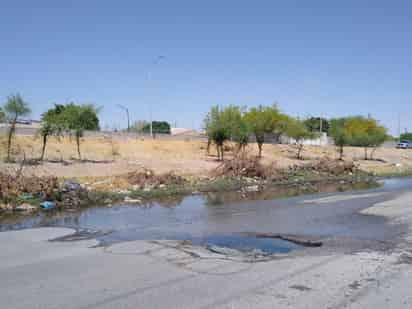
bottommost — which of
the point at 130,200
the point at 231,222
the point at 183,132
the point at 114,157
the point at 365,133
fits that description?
the point at 130,200

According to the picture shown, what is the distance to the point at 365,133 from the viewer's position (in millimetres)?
63062

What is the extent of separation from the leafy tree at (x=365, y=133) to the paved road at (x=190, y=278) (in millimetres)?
52807

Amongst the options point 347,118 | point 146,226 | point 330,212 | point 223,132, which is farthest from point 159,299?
point 347,118

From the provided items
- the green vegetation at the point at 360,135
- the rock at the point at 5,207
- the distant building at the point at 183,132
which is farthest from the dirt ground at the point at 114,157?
the distant building at the point at 183,132

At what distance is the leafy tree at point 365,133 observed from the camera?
198 feet

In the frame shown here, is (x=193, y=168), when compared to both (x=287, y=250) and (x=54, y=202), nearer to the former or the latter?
(x=54, y=202)

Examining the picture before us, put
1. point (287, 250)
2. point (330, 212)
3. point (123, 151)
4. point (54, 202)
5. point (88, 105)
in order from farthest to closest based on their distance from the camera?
point (123, 151)
point (88, 105)
point (54, 202)
point (330, 212)
point (287, 250)

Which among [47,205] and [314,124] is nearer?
[47,205]

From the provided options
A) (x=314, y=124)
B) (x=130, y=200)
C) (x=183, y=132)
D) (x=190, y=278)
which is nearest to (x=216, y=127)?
(x=130, y=200)

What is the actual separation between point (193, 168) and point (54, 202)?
18.1 meters

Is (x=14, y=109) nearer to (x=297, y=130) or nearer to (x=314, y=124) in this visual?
(x=297, y=130)

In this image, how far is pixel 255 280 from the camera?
7.23 m

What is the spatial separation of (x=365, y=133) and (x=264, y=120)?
18.5 meters

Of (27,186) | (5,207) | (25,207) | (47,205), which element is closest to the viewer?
(5,207)
